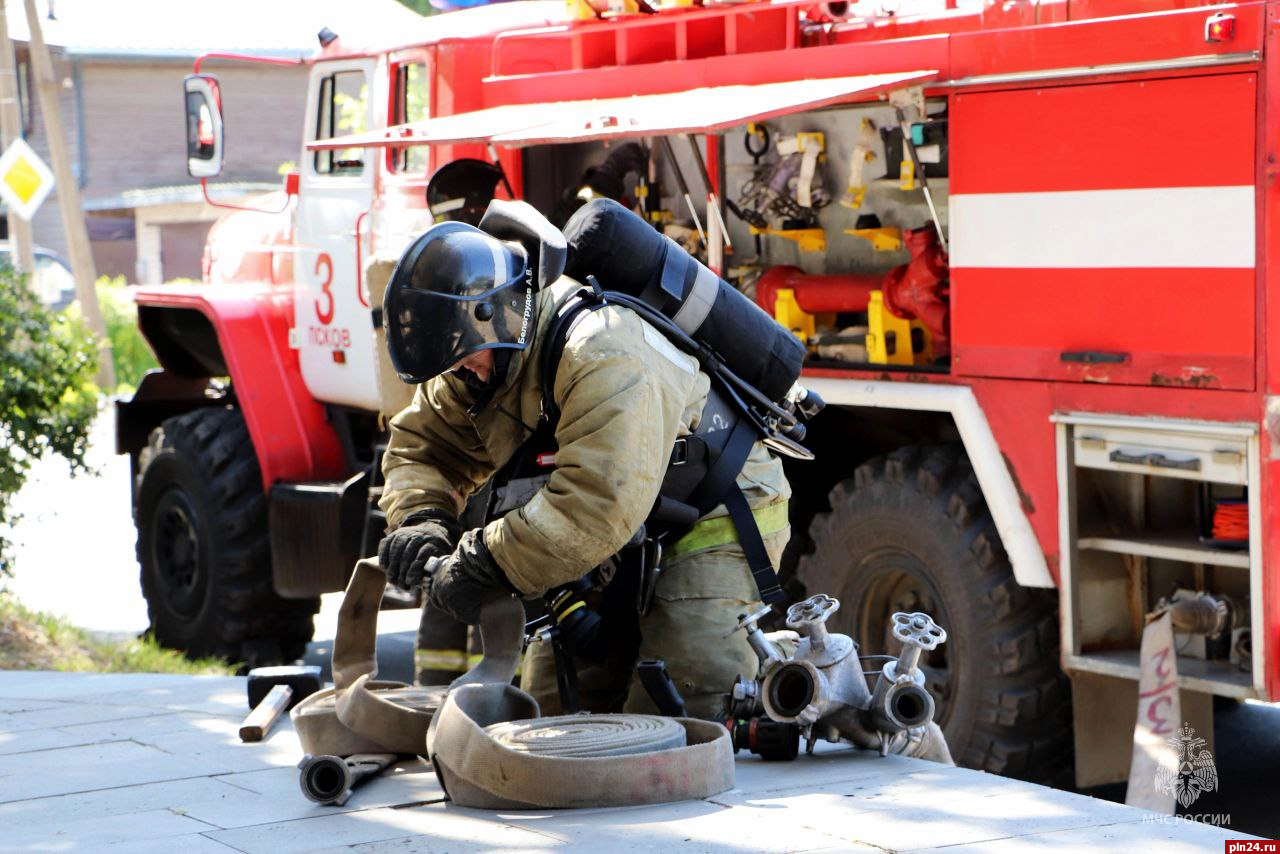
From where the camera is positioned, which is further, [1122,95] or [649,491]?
[1122,95]

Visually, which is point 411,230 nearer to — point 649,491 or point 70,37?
point 649,491

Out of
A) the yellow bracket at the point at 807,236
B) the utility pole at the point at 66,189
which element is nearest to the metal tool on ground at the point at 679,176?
the yellow bracket at the point at 807,236

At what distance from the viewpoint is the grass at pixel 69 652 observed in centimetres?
793

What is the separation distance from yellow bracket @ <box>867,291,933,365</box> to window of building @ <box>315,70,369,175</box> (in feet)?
9.53

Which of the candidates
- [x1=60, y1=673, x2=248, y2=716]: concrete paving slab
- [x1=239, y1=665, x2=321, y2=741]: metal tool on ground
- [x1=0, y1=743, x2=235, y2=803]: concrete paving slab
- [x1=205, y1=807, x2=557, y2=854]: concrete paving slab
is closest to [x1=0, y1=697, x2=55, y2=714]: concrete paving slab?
[x1=60, y1=673, x2=248, y2=716]: concrete paving slab

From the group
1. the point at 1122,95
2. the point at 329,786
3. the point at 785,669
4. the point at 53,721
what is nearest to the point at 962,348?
the point at 1122,95

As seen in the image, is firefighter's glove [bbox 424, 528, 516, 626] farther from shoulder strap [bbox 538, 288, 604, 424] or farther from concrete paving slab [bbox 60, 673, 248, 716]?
concrete paving slab [bbox 60, 673, 248, 716]

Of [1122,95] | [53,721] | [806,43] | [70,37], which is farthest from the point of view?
[70,37]

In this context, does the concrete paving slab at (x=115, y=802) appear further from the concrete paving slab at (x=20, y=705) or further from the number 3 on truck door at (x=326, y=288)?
the number 3 on truck door at (x=326, y=288)

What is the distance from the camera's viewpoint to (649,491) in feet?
13.4

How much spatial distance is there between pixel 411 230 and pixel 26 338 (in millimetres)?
2186

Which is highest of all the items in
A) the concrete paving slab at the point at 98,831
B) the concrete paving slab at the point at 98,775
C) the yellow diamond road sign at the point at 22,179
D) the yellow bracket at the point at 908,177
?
the yellow diamond road sign at the point at 22,179

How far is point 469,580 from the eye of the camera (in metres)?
4.19

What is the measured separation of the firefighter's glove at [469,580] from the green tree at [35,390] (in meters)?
4.76
